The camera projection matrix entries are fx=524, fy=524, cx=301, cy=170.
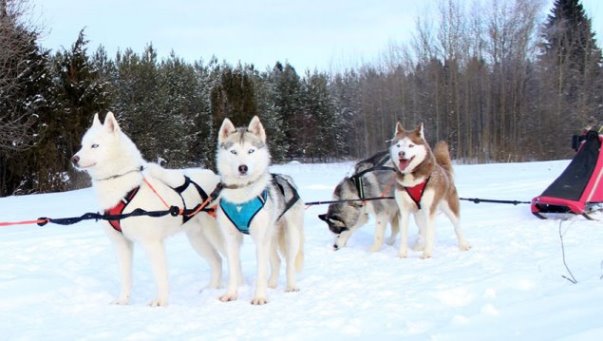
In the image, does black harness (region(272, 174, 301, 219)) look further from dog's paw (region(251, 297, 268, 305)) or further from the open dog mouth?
the open dog mouth

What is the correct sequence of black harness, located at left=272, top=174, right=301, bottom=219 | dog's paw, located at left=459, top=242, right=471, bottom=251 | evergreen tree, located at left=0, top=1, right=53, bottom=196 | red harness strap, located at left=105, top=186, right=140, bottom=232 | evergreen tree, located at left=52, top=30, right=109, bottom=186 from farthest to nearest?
evergreen tree, located at left=52, top=30, right=109, bottom=186 < evergreen tree, located at left=0, top=1, right=53, bottom=196 < dog's paw, located at left=459, top=242, right=471, bottom=251 < black harness, located at left=272, top=174, right=301, bottom=219 < red harness strap, located at left=105, top=186, right=140, bottom=232

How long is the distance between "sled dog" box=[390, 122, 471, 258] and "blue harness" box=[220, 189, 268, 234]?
7.36ft

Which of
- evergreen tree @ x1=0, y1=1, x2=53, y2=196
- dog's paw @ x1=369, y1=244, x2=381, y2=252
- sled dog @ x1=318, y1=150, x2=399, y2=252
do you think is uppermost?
evergreen tree @ x1=0, y1=1, x2=53, y2=196

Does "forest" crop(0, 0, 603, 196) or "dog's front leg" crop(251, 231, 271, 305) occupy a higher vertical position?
"forest" crop(0, 0, 603, 196)

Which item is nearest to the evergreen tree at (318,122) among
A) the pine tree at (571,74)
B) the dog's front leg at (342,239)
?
the pine tree at (571,74)

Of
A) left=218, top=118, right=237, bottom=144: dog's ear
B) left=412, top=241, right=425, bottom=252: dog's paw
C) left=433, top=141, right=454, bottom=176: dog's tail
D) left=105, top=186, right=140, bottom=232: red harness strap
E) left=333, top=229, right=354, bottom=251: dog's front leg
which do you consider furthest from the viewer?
left=433, top=141, right=454, bottom=176: dog's tail

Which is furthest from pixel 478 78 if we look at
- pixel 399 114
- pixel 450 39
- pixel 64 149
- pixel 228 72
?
pixel 64 149

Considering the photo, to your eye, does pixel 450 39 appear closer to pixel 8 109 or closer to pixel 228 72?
pixel 228 72

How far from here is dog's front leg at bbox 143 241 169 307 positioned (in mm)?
4199

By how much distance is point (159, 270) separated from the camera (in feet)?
13.9

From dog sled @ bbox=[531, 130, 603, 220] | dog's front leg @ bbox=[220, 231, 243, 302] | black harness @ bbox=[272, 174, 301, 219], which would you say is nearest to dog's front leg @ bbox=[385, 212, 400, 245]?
dog sled @ bbox=[531, 130, 603, 220]

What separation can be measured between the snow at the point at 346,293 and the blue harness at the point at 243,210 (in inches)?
25.1

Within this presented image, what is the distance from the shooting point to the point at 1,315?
3.97m

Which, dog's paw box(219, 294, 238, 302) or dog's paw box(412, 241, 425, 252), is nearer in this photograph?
dog's paw box(219, 294, 238, 302)
